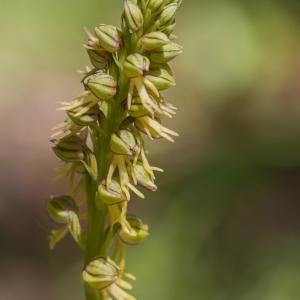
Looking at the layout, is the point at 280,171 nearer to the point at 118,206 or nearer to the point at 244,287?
the point at 244,287

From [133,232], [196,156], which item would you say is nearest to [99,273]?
[133,232]

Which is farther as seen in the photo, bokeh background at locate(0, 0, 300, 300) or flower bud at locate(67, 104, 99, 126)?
bokeh background at locate(0, 0, 300, 300)

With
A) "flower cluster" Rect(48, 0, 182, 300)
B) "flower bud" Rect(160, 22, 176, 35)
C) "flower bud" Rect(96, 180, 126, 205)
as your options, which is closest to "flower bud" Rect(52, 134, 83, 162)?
"flower cluster" Rect(48, 0, 182, 300)

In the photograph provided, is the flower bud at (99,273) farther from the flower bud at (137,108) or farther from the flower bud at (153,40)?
the flower bud at (153,40)

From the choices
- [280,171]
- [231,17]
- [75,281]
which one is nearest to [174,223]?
[75,281]

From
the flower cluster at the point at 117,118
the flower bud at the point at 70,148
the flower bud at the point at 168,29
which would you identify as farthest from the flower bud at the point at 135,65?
the flower bud at the point at 70,148

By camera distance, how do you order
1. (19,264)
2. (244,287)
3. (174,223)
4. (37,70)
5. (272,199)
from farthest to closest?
(37,70)
(272,199)
(19,264)
(174,223)
(244,287)

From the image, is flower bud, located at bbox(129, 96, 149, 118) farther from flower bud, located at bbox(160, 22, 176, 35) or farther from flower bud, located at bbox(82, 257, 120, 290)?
flower bud, located at bbox(82, 257, 120, 290)

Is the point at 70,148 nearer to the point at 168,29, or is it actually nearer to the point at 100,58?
the point at 100,58
